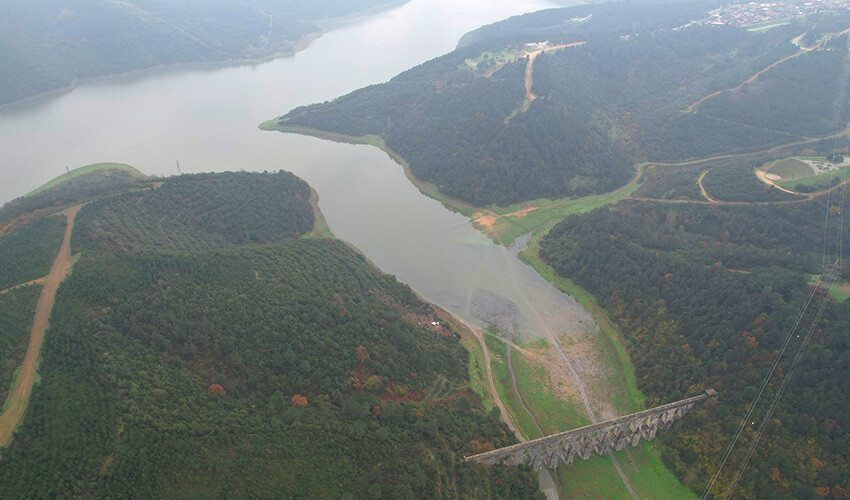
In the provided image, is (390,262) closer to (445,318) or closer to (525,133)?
(445,318)

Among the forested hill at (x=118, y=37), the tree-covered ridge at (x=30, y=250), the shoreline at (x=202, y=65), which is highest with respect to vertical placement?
the forested hill at (x=118, y=37)

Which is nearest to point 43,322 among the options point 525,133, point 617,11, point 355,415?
point 355,415

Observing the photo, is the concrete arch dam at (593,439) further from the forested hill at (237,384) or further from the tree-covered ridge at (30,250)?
the tree-covered ridge at (30,250)

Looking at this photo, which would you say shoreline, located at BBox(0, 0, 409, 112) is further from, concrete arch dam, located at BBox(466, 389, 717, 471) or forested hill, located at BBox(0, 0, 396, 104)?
concrete arch dam, located at BBox(466, 389, 717, 471)

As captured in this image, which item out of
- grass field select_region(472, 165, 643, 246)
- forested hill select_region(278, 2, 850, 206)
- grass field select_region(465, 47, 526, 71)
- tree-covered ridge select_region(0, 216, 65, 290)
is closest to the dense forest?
grass field select_region(472, 165, 643, 246)

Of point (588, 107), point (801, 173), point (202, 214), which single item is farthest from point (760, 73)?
point (202, 214)

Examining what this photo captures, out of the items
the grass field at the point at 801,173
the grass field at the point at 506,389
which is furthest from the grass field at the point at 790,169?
the grass field at the point at 506,389
